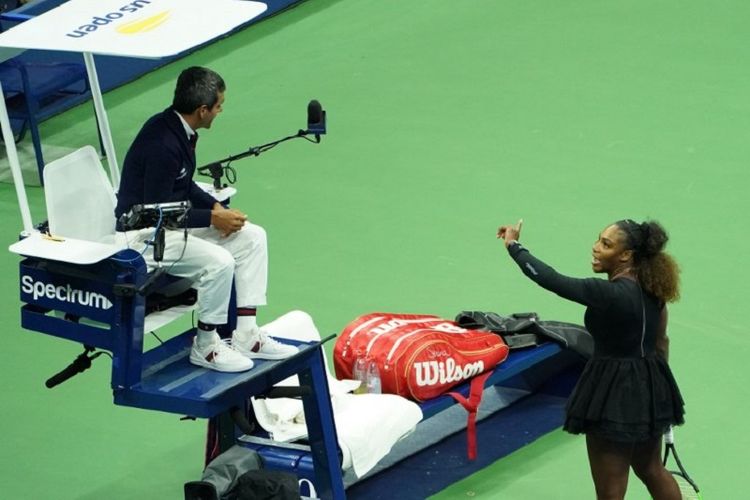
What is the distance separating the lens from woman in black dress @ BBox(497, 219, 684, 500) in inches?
275

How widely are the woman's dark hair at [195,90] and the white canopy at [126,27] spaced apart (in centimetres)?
15

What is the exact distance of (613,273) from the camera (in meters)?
7.18

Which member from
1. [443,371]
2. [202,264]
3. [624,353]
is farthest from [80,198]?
[624,353]

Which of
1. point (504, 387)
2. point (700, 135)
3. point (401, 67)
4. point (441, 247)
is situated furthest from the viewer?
point (401, 67)

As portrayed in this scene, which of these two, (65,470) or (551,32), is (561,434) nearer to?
(65,470)

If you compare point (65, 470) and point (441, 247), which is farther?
point (441, 247)

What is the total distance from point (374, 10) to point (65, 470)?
769 cm

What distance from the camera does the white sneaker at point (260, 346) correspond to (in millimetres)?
7480

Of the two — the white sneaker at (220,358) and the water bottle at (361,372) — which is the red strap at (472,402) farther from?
the white sneaker at (220,358)

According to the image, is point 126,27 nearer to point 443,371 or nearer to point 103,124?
point 103,124

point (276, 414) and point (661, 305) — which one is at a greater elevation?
point (661, 305)

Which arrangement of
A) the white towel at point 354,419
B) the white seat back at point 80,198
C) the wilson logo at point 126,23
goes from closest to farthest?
the wilson logo at point 126,23, the white seat back at point 80,198, the white towel at point 354,419

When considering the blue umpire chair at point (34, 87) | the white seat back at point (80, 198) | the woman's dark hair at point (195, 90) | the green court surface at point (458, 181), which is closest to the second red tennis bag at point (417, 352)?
the green court surface at point (458, 181)

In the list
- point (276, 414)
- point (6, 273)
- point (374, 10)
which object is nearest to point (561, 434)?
point (276, 414)
